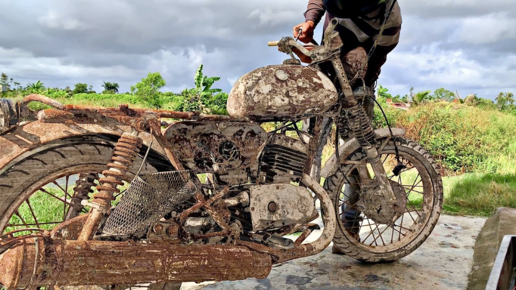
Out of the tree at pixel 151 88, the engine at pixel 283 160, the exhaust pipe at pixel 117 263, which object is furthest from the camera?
the tree at pixel 151 88

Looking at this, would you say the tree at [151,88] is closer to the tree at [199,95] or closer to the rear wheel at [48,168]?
the tree at [199,95]

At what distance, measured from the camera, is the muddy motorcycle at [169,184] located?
7.00ft

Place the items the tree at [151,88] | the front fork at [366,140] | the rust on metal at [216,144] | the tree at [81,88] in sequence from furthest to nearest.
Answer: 1. the tree at [81,88]
2. the tree at [151,88]
3. the front fork at [366,140]
4. the rust on metal at [216,144]

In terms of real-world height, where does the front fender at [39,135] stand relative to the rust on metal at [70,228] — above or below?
above

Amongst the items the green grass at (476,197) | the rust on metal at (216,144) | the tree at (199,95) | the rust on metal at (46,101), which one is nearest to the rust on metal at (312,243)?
the rust on metal at (216,144)

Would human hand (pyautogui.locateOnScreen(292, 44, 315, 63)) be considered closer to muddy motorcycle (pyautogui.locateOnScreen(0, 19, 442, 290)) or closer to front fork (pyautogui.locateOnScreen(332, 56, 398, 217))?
muddy motorcycle (pyautogui.locateOnScreen(0, 19, 442, 290))

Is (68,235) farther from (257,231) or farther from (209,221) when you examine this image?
(257,231)

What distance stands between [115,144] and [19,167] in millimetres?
468

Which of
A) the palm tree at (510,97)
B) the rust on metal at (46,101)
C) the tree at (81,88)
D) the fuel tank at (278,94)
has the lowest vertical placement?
the rust on metal at (46,101)

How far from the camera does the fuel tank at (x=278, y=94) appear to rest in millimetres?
2461

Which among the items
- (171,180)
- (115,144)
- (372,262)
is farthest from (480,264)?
(115,144)

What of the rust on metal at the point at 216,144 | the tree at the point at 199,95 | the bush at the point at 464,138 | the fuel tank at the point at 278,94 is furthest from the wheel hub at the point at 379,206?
the tree at the point at 199,95

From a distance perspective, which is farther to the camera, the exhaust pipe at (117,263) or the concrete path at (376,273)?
the concrete path at (376,273)

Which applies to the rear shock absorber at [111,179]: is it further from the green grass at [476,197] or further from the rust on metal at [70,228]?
the green grass at [476,197]
